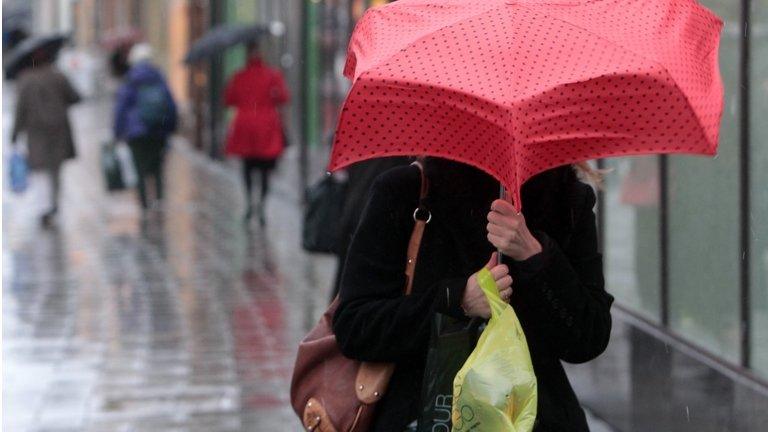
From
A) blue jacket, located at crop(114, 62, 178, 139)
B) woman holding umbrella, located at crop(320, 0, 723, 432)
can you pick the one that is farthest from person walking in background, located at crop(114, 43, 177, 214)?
woman holding umbrella, located at crop(320, 0, 723, 432)

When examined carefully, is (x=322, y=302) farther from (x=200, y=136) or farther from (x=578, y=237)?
(x=200, y=136)

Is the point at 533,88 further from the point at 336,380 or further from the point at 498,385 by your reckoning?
the point at 336,380

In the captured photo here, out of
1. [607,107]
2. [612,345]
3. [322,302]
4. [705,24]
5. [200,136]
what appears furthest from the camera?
[200,136]

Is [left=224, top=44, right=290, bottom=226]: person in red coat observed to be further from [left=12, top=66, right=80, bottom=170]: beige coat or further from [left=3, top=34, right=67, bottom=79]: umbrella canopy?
[left=3, top=34, right=67, bottom=79]: umbrella canopy

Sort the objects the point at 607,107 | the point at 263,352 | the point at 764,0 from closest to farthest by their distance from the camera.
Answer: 1. the point at 607,107
2. the point at 764,0
3. the point at 263,352

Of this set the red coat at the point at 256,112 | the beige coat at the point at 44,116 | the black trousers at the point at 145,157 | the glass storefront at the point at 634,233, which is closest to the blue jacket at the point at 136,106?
the black trousers at the point at 145,157

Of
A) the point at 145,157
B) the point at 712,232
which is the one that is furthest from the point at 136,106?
the point at 712,232

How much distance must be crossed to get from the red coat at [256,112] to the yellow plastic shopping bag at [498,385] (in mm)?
12061

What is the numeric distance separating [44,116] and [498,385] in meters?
13.5

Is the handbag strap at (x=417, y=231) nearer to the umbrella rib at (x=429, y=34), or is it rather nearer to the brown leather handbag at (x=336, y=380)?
the brown leather handbag at (x=336, y=380)

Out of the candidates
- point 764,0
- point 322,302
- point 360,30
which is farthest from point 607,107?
point 322,302

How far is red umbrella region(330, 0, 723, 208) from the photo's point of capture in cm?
289

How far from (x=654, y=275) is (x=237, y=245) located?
7.27 meters

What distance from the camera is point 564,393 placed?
3.36m
